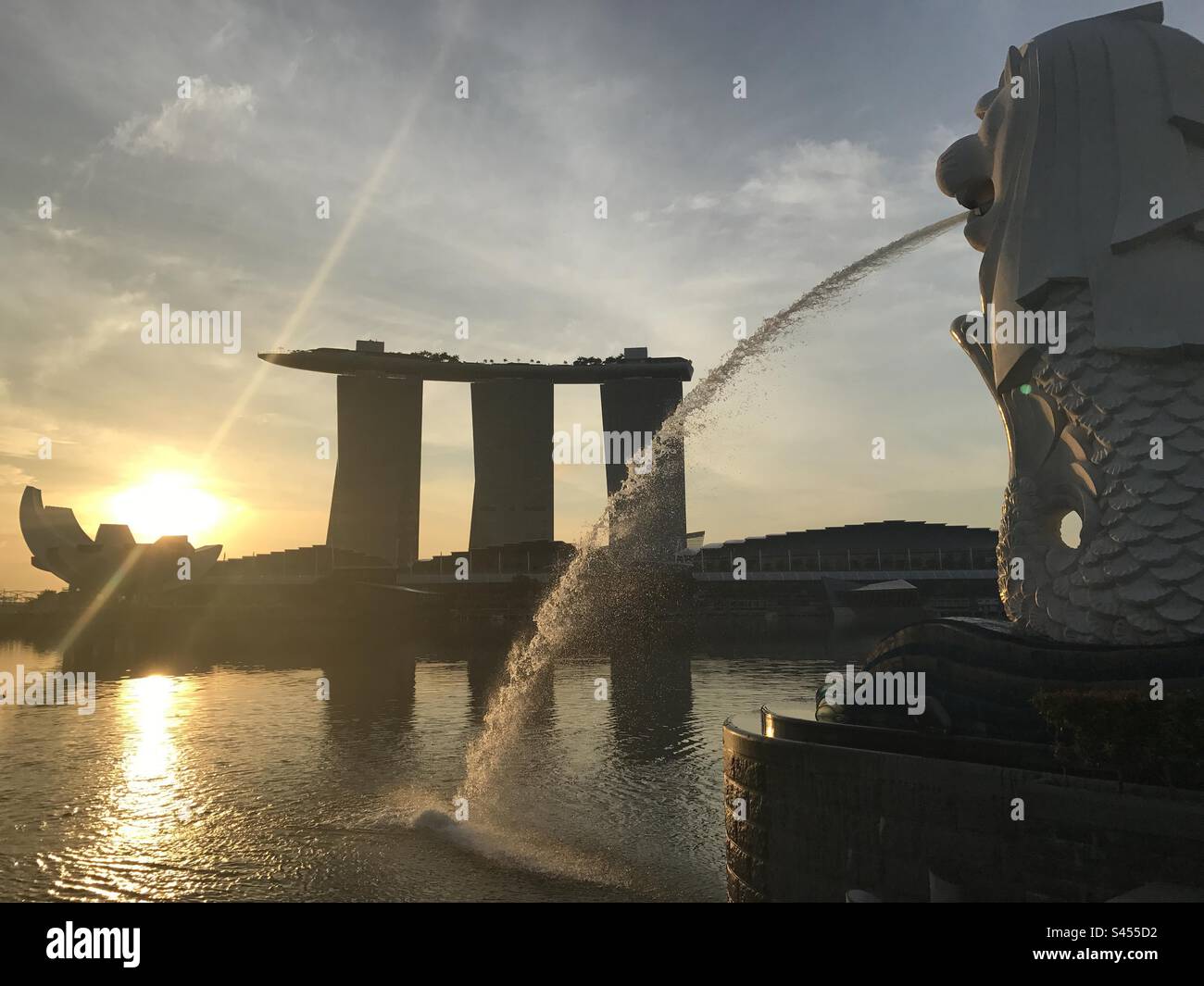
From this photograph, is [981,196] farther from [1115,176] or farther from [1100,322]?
[1100,322]

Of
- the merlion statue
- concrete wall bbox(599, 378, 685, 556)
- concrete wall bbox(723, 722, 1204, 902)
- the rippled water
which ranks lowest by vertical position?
the rippled water

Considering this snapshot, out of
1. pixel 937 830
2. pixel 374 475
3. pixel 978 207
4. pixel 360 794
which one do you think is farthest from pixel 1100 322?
pixel 374 475

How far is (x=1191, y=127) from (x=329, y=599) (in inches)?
2492

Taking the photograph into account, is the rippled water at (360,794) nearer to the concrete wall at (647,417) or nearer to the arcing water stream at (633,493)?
the arcing water stream at (633,493)

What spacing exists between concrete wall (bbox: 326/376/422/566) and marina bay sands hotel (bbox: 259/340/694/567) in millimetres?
110

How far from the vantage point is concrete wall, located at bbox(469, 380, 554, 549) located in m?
111

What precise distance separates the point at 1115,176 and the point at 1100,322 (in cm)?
223

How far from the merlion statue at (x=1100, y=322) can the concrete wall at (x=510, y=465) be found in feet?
322

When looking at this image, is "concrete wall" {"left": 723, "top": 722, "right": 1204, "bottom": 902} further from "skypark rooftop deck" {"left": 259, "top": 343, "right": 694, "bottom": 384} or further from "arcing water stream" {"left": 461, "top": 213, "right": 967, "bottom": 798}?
"skypark rooftop deck" {"left": 259, "top": 343, "right": 694, "bottom": 384}

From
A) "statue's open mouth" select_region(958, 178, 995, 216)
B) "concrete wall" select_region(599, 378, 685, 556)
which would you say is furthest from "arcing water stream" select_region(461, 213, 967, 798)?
"concrete wall" select_region(599, 378, 685, 556)

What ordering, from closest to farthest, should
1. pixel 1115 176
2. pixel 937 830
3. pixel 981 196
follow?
1. pixel 937 830
2. pixel 1115 176
3. pixel 981 196

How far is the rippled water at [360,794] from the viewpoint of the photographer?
1435 centimetres

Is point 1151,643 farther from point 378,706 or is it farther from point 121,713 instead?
point 121,713

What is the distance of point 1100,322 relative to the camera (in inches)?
486
